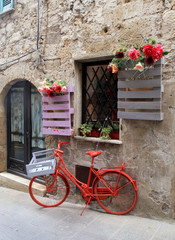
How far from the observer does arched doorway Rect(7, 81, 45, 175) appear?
16.4ft

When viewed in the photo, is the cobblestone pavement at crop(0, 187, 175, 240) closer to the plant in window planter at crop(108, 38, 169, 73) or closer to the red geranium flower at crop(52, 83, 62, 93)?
the red geranium flower at crop(52, 83, 62, 93)

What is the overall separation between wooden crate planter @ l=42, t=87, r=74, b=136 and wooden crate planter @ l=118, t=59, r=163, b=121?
93 centimetres

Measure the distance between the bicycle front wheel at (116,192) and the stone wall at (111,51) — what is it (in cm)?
14

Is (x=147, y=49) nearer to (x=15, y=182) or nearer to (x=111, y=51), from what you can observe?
(x=111, y=51)

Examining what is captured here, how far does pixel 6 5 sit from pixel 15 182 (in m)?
3.95

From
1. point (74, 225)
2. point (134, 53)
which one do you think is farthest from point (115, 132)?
point (74, 225)

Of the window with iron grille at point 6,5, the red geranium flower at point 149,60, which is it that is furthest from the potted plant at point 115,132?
the window with iron grille at point 6,5

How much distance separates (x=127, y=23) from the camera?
325 centimetres

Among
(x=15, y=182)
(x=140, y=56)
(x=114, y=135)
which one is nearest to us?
(x=140, y=56)

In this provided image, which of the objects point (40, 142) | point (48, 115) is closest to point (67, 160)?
point (48, 115)

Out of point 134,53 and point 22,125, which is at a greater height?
point 134,53

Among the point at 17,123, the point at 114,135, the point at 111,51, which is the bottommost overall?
the point at 114,135

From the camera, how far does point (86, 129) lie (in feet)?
12.1

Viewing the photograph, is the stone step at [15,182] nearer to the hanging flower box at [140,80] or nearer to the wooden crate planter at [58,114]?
the wooden crate planter at [58,114]
